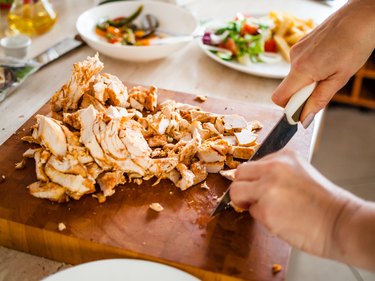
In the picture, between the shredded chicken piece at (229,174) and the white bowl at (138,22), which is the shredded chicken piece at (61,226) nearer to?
the shredded chicken piece at (229,174)

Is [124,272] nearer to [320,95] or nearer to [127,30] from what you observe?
[320,95]

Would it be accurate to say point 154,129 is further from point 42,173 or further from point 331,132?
point 331,132

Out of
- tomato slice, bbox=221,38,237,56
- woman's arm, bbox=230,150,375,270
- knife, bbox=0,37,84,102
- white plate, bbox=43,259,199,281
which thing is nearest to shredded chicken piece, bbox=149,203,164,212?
white plate, bbox=43,259,199,281

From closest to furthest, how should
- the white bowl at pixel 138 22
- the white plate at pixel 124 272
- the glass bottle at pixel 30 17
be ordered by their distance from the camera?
the white plate at pixel 124 272
the white bowl at pixel 138 22
the glass bottle at pixel 30 17

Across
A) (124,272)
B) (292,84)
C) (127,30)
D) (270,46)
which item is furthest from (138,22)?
(124,272)

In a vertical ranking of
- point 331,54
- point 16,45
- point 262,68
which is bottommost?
point 262,68

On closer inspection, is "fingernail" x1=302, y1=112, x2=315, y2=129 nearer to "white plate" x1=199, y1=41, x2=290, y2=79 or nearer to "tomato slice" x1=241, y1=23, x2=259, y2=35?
"white plate" x1=199, y1=41, x2=290, y2=79

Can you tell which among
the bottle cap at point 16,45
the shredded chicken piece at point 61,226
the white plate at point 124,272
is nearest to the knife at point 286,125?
the white plate at point 124,272
